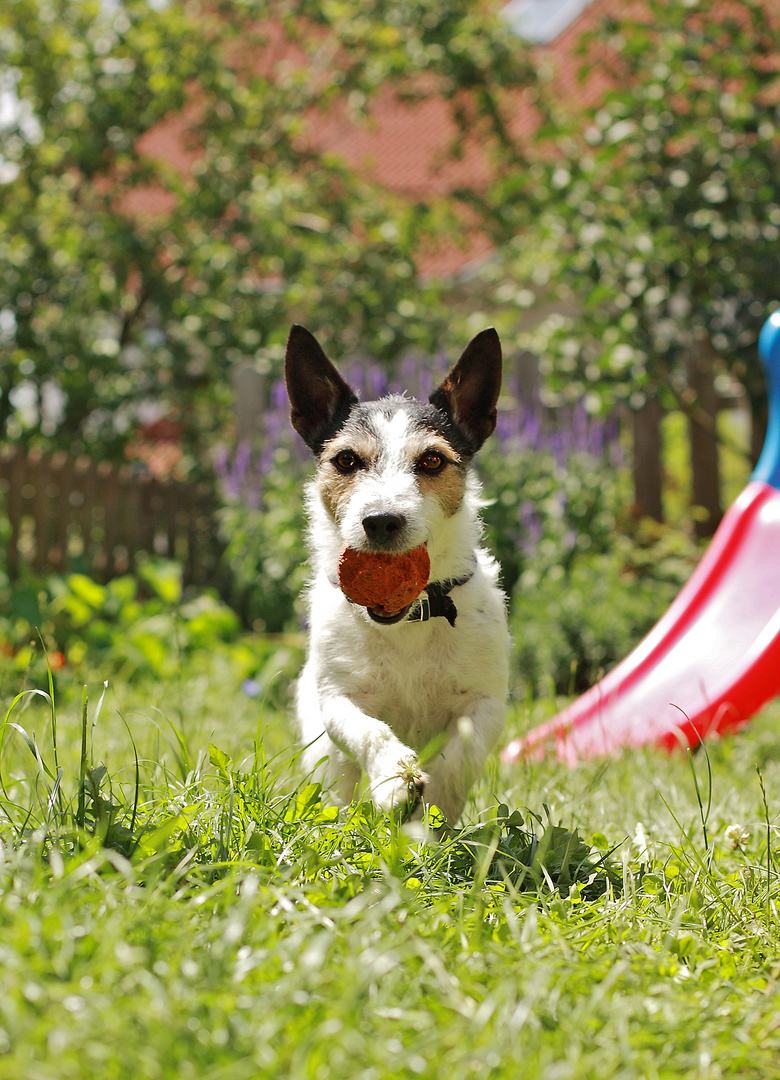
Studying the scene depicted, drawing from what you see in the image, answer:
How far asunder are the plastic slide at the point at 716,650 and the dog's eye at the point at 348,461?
70.2 inches

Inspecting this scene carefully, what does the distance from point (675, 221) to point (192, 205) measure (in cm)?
471

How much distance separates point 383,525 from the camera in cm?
247

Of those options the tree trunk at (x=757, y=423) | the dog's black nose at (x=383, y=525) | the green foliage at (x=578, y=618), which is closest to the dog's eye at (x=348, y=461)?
the dog's black nose at (x=383, y=525)

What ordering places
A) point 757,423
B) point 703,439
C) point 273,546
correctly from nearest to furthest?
point 273,546, point 757,423, point 703,439

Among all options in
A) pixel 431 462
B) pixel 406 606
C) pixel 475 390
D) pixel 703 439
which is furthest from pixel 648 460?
pixel 406 606

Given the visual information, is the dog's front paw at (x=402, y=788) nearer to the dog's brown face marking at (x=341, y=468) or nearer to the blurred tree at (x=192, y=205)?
the dog's brown face marking at (x=341, y=468)

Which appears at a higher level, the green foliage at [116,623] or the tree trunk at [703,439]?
the tree trunk at [703,439]

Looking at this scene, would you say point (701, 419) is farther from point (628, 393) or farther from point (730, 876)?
point (730, 876)

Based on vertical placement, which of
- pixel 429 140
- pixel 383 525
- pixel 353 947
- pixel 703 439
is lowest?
pixel 353 947

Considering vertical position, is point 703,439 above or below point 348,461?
above

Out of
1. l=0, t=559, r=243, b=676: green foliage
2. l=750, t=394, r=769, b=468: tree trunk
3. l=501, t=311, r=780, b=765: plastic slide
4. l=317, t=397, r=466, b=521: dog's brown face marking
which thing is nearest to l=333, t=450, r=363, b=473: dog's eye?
l=317, t=397, r=466, b=521: dog's brown face marking

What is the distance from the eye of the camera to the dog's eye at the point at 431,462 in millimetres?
2768

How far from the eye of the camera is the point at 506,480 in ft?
→ 21.4

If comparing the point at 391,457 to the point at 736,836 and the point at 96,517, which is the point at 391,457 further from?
the point at 96,517
